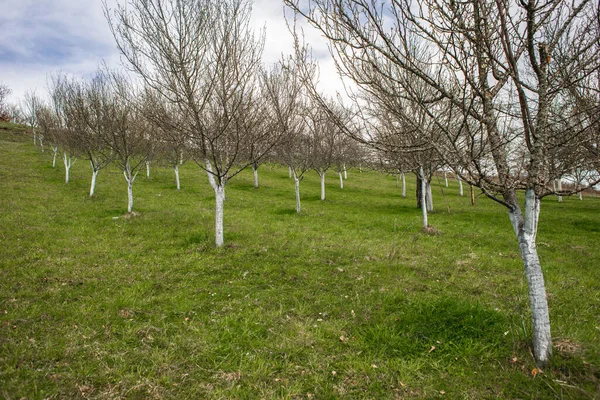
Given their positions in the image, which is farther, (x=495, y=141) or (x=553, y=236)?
(x=553, y=236)

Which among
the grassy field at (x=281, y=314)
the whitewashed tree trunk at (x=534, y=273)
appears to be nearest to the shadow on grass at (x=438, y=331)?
the grassy field at (x=281, y=314)

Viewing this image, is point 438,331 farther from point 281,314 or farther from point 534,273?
point 281,314

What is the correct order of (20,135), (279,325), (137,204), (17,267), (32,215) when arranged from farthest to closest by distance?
(20,135), (137,204), (32,215), (17,267), (279,325)

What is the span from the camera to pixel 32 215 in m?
13.0

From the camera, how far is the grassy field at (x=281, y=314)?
3.84m

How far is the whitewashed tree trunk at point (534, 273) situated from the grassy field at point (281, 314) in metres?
Result: 0.20

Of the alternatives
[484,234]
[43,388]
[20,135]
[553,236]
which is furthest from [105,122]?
[20,135]

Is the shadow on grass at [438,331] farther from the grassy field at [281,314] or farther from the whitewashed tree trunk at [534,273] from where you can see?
the whitewashed tree trunk at [534,273]

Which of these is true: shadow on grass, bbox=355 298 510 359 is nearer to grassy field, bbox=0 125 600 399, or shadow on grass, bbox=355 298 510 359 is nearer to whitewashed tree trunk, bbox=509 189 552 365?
Answer: grassy field, bbox=0 125 600 399

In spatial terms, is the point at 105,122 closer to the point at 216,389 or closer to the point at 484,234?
the point at 216,389

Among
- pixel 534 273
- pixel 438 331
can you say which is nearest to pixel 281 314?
pixel 438 331

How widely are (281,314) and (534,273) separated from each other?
3.72 meters

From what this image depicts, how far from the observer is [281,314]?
5570 millimetres

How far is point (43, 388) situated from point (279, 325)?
3.00 m
